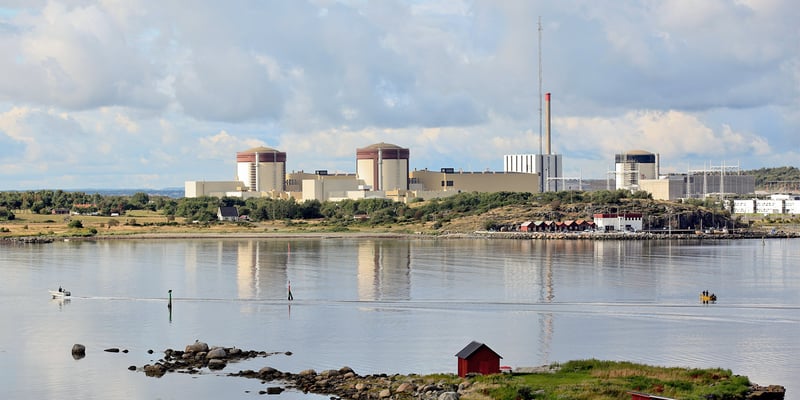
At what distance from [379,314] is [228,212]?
304 ft

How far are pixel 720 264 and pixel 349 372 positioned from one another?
47414 mm

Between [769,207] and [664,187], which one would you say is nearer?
[769,207]

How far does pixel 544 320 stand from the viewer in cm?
4169

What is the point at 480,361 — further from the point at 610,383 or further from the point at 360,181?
the point at 360,181

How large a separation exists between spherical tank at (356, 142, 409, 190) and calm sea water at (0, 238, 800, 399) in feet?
239

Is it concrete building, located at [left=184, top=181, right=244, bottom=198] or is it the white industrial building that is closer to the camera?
concrete building, located at [left=184, top=181, right=244, bottom=198]

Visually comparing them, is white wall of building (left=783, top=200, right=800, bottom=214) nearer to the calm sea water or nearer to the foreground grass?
the calm sea water

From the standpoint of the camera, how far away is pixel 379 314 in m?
43.5

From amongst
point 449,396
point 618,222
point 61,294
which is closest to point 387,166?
point 618,222

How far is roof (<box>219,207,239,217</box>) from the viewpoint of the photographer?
5241 inches

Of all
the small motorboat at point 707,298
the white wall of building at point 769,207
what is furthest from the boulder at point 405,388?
the white wall of building at point 769,207

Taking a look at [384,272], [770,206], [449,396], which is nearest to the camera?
[449,396]

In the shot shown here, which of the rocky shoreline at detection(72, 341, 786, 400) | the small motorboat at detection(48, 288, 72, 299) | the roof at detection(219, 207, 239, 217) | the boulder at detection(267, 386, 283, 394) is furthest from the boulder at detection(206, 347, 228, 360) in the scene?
the roof at detection(219, 207, 239, 217)

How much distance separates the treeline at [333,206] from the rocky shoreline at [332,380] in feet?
317
